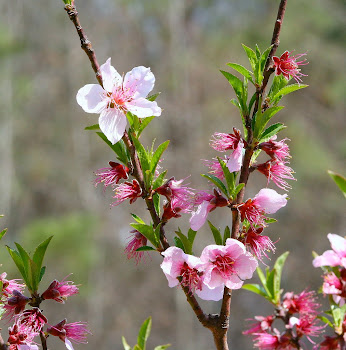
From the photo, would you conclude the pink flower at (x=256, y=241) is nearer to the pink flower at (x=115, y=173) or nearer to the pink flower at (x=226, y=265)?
the pink flower at (x=226, y=265)

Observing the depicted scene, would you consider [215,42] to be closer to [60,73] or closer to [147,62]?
[147,62]

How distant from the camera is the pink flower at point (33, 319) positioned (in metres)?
0.68

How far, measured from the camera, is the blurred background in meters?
8.16

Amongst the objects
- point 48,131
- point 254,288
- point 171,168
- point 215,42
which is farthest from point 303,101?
point 254,288

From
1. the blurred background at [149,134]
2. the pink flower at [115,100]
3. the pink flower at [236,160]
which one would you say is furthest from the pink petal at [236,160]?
the blurred background at [149,134]

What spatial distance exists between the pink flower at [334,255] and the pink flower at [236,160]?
0.47 ft

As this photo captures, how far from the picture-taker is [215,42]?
9.50 meters

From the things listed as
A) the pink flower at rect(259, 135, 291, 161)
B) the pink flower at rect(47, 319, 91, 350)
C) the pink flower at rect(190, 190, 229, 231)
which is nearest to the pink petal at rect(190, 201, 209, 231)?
the pink flower at rect(190, 190, 229, 231)

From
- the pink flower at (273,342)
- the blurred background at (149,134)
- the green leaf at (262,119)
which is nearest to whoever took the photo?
the green leaf at (262,119)

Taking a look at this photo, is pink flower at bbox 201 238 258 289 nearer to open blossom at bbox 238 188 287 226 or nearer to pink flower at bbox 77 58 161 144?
open blossom at bbox 238 188 287 226

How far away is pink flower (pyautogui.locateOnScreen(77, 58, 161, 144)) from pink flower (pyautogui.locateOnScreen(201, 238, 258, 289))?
0.60ft

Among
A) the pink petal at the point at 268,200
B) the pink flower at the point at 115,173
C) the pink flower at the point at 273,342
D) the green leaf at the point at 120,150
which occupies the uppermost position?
the green leaf at the point at 120,150

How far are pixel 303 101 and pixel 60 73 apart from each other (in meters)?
4.43

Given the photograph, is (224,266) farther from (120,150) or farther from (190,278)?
(120,150)
